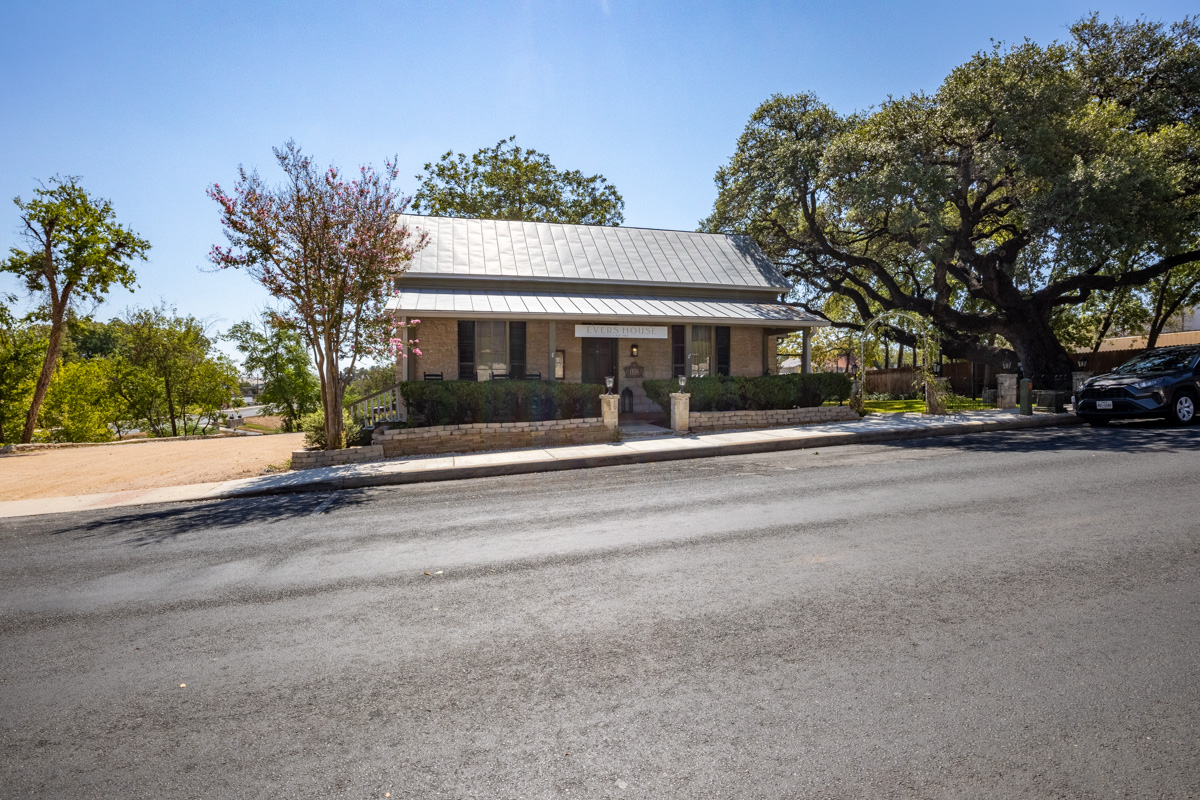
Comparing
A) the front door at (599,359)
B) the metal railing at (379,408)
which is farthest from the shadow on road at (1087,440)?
the metal railing at (379,408)

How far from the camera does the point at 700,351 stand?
18.7 metres

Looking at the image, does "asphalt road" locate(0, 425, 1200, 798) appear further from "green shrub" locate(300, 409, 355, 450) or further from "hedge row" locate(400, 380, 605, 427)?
"hedge row" locate(400, 380, 605, 427)

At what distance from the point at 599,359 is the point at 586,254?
12.1 ft

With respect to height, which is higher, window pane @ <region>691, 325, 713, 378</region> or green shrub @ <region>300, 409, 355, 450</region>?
window pane @ <region>691, 325, 713, 378</region>

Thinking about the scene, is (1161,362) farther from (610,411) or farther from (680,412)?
(610,411)

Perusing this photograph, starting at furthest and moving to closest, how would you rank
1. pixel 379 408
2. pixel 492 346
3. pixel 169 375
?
pixel 169 375 → pixel 492 346 → pixel 379 408

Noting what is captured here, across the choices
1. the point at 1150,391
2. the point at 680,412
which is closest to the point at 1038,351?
the point at 1150,391

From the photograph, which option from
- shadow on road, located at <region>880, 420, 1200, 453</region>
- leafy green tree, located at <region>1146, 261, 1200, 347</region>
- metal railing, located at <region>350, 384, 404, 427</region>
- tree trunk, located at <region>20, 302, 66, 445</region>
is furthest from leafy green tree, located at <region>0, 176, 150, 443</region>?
leafy green tree, located at <region>1146, 261, 1200, 347</region>

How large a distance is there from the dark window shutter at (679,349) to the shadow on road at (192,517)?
11.3 meters

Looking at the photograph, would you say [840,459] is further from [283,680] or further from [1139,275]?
[1139,275]

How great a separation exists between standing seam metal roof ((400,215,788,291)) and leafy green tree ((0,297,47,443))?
13718 mm

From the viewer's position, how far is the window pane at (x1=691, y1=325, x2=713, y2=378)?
61.2ft

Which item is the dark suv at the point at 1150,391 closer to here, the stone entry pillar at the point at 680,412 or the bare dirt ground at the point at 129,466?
the stone entry pillar at the point at 680,412

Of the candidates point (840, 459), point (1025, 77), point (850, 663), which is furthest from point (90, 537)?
point (1025, 77)
